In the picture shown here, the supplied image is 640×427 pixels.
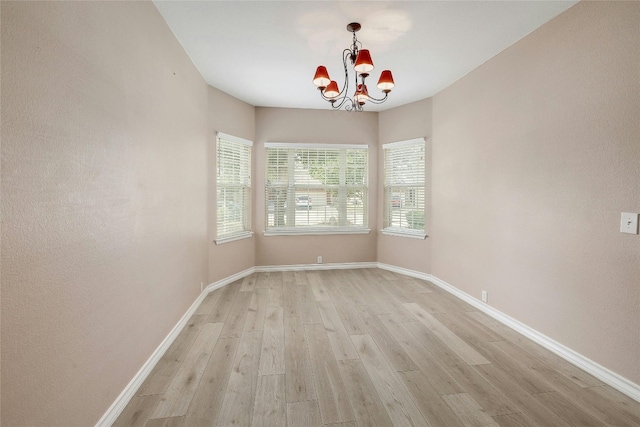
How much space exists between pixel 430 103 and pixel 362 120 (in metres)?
1.11

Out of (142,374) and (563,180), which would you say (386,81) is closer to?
(563,180)

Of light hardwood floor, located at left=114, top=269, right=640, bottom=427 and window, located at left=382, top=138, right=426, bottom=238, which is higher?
window, located at left=382, top=138, right=426, bottom=238

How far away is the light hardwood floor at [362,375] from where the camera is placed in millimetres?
1748

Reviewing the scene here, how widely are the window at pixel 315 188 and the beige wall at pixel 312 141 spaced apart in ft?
0.37

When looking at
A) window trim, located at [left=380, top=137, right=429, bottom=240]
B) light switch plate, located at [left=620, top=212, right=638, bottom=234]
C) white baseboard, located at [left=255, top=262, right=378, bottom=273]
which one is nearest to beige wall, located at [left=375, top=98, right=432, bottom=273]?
window trim, located at [left=380, top=137, right=429, bottom=240]

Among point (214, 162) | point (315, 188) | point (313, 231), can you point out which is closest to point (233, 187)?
point (214, 162)

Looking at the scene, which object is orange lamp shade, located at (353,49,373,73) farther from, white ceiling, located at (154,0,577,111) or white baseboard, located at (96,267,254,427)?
white baseboard, located at (96,267,254,427)

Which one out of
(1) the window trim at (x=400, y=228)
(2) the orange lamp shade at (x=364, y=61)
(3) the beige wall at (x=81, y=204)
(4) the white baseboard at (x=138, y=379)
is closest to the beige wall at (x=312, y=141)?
(1) the window trim at (x=400, y=228)

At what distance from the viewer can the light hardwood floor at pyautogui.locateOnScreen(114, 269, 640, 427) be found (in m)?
1.75

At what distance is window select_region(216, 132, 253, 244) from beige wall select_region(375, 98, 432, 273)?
2174 mm

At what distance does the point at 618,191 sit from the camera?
78.9 inches

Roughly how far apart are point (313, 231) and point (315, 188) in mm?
708

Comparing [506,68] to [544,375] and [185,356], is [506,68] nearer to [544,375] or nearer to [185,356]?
[544,375]

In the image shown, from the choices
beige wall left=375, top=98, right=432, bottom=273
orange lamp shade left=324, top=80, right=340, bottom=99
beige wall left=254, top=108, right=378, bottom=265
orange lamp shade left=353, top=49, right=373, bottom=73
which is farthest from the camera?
beige wall left=254, top=108, right=378, bottom=265
